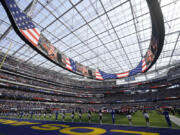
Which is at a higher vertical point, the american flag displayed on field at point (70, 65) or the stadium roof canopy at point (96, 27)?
the stadium roof canopy at point (96, 27)

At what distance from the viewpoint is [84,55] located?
30000 millimetres

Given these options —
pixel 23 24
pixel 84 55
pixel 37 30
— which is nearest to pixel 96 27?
pixel 84 55

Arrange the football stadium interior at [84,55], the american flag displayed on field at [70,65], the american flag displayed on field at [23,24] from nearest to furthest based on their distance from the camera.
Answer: the american flag displayed on field at [23,24], the football stadium interior at [84,55], the american flag displayed on field at [70,65]

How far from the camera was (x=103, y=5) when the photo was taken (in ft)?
52.1

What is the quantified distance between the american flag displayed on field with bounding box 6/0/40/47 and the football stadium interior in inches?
2.8

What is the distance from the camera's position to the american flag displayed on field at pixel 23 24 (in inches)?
297

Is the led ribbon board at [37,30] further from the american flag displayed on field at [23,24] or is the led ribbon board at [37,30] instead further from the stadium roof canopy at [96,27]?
the stadium roof canopy at [96,27]

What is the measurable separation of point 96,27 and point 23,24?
1398cm

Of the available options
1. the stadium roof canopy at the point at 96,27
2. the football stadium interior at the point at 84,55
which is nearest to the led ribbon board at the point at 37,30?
the football stadium interior at the point at 84,55

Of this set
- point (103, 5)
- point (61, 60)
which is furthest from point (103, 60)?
point (61, 60)

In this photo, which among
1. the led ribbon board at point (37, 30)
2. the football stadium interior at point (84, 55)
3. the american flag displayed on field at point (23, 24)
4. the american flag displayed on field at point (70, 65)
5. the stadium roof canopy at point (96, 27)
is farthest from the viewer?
the stadium roof canopy at point (96, 27)

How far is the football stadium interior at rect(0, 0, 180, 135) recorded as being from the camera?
26.2 feet

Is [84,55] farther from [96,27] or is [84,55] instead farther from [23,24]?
[23,24]

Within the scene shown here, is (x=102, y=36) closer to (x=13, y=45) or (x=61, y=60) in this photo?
(x=61, y=60)
